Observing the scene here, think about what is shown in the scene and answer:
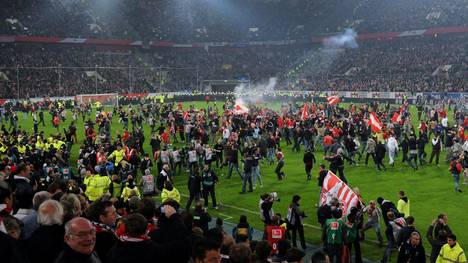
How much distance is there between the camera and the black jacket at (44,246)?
522 centimetres

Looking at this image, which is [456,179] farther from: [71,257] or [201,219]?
[71,257]

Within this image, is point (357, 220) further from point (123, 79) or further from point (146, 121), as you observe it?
point (123, 79)

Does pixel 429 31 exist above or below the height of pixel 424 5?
below

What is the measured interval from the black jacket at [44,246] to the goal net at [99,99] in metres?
52.1

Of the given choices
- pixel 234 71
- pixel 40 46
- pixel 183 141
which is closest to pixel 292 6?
pixel 234 71

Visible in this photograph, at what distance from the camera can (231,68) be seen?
9131cm

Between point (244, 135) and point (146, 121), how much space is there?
53.5ft

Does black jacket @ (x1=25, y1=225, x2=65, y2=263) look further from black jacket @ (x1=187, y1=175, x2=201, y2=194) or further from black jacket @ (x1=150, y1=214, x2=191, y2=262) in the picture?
black jacket @ (x1=187, y1=175, x2=201, y2=194)

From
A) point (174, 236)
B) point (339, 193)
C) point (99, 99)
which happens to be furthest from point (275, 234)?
point (99, 99)

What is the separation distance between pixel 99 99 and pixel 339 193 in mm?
47480

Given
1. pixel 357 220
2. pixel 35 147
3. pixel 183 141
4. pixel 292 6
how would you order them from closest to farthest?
pixel 357 220 < pixel 35 147 < pixel 183 141 < pixel 292 6

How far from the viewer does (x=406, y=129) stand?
Answer: 32125 millimetres

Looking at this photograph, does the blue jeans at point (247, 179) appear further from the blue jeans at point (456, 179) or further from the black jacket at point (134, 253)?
the black jacket at point (134, 253)

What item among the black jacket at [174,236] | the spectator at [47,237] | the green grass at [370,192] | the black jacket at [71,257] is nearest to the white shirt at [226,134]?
the green grass at [370,192]
